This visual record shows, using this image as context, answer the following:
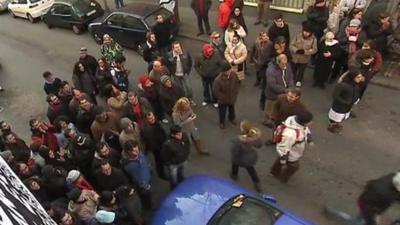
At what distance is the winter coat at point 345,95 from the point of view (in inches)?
289

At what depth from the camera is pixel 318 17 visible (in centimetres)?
934

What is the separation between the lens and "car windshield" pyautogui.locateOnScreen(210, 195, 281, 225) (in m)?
5.40

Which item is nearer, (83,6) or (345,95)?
(345,95)

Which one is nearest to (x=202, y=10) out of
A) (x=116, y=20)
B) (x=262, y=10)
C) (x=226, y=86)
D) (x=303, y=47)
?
(x=262, y=10)

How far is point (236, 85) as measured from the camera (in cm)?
796

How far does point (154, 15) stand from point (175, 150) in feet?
20.8

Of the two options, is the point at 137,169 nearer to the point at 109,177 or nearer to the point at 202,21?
the point at 109,177

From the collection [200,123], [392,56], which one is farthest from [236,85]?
[392,56]

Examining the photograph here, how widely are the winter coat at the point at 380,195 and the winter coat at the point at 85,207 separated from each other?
3686 mm

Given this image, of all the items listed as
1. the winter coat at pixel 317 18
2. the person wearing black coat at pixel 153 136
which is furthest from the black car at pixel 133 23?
the person wearing black coat at pixel 153 136

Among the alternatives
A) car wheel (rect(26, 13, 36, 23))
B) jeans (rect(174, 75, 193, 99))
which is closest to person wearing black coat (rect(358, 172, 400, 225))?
jeans (rect(174, 75, 193, 99))

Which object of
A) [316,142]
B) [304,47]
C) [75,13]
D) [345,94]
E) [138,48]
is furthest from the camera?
[75,13]

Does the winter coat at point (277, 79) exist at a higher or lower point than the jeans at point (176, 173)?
higher

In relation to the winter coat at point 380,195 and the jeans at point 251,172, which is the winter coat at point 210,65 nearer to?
the jeans at point 251,172
